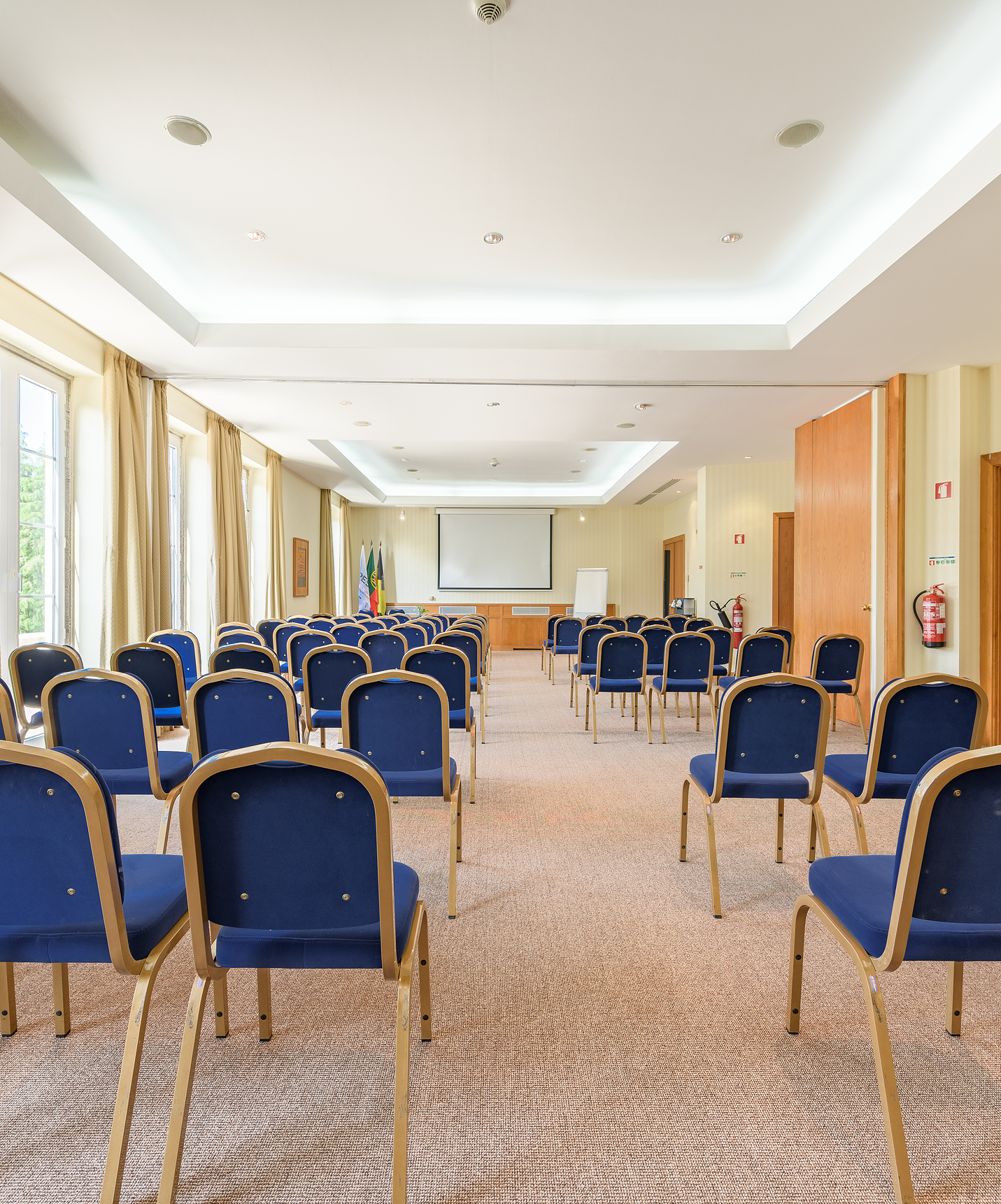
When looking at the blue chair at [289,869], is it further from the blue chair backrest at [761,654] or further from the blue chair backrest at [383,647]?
the blue chair backrest at [761,654]

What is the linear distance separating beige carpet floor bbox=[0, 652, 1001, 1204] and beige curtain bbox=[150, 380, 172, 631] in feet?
15.2

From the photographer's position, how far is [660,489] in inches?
523

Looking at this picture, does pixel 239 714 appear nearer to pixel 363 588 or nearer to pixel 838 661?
pixel 838 661

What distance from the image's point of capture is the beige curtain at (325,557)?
13.1 m

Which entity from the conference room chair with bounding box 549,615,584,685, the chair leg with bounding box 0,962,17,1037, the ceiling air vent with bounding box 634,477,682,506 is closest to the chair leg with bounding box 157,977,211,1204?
the chair leg with bounding box 0,962,17,1037

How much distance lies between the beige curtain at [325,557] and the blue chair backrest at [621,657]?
A: 832cm

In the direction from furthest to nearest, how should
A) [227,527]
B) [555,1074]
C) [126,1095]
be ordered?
[227,527], [555,1074], [126,1095]

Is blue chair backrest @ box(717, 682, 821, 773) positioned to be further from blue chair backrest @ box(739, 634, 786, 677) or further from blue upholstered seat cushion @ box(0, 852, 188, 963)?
blue chair backrest @ box(739, 634, 786, 677)

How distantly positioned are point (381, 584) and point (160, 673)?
36.2 feet

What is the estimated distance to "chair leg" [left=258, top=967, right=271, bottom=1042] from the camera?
6.21 ft

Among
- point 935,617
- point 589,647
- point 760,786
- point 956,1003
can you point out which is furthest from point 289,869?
point 935,617

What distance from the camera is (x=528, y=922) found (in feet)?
8.48

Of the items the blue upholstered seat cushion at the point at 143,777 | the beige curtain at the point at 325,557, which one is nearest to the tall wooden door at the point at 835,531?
the blue upholstered seat cushion at the point at 143,777

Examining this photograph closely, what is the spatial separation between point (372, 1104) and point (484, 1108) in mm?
273
